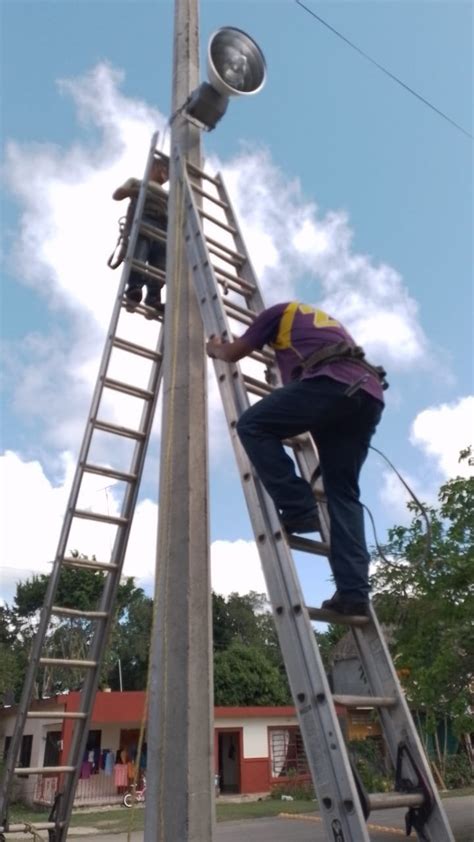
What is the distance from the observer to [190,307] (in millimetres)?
4152

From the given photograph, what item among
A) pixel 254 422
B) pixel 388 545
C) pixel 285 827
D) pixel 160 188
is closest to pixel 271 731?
pixel 285 827

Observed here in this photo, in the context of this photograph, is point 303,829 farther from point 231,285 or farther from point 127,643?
point 127,643

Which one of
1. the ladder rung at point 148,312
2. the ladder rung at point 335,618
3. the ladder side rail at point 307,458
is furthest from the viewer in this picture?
the ladder rung at point 148,312

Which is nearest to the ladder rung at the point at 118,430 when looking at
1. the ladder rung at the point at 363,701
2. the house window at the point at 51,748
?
the ladder rung at the point at 363,701

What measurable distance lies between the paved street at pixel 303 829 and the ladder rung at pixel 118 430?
846cm

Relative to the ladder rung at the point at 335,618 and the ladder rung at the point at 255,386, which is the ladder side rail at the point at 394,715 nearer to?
the ladder rung at the point at 335,618

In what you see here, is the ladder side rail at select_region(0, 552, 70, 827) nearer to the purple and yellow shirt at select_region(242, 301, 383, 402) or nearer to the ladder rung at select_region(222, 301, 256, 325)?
the ladder rung at select_region(222, 301, 256, 325)

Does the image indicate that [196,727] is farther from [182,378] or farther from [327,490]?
[182,378]

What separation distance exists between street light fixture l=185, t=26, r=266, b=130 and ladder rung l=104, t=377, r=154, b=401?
1827 mm

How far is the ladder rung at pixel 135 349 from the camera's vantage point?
523 centimetres

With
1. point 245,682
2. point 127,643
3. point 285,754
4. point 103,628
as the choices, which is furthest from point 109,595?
point 127,643

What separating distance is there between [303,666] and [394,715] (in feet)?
1.50

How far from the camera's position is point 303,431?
2938 millimetres

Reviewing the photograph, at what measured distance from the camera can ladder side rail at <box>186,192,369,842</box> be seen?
2100mm
